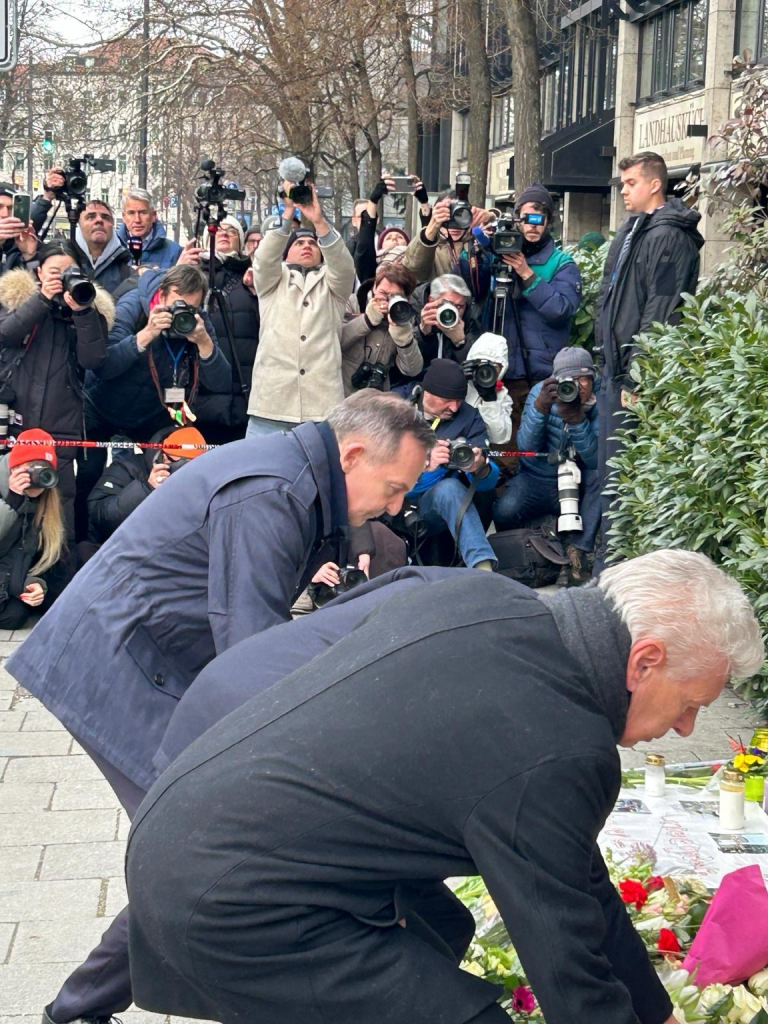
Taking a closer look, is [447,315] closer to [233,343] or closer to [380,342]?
[380,342]

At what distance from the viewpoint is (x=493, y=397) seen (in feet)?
27.4

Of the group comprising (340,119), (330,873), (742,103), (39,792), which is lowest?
(39,792)

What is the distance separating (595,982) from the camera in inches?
87.7

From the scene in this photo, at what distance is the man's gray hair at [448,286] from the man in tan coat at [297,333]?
2.10 feet

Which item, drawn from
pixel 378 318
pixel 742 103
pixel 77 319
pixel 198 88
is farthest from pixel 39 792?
pixel 198 88

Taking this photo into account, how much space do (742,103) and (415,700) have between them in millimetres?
7090

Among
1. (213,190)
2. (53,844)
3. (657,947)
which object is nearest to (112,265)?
(213,190)

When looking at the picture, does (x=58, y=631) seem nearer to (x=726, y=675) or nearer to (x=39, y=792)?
(x=726, y=675)

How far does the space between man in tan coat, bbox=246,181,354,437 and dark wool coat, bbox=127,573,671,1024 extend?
587cm

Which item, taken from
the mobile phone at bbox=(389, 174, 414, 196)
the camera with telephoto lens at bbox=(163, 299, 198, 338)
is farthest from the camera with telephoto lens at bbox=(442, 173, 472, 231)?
the camera with telephoto lens at bbox=(163, 299, 198, 338)

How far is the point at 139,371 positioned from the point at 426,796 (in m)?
6.41

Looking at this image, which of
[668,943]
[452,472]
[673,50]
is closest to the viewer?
[668,943]

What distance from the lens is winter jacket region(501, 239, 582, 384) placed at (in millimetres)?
8836

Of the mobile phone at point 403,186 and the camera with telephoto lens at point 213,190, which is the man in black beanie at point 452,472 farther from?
the camera with telephoto lens at point 213,190
